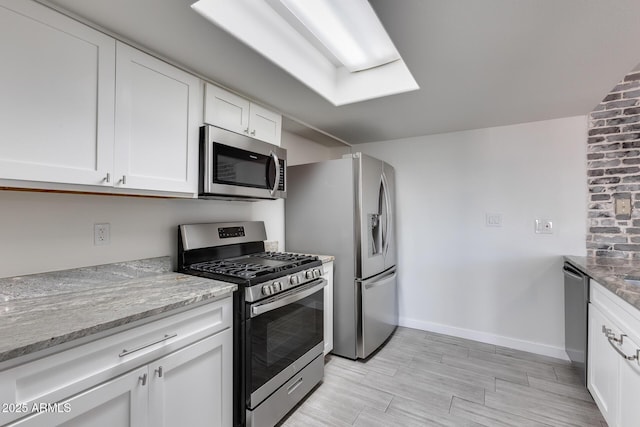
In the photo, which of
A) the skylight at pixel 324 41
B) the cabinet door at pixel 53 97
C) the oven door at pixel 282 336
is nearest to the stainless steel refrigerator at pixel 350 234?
the oven door at pixel 282 336

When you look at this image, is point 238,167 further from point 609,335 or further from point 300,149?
point 609,335

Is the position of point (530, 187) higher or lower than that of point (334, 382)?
higher

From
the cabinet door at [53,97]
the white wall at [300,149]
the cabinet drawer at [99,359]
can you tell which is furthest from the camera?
the white wall at [300,149]

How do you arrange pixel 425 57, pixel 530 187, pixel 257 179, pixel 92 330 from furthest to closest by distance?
pixel 530 187 → pixel 257 179 → pixel 425 57 → pixel 92 330

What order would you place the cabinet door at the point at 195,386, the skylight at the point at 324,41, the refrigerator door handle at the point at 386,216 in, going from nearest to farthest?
the cabinet door at the point at 195,386 < the skylight at the point at 324,41 < the refrigerator door handle at the point at 386,216

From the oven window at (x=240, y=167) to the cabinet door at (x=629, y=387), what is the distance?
2.16m

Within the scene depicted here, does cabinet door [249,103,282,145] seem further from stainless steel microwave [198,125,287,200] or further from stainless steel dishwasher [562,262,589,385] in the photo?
stainless steel dishwasher [562,262,589,385]

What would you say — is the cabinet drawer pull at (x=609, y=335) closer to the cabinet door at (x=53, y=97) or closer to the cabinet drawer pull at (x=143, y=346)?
the cabinet drawer pull at (x=143, y=346)

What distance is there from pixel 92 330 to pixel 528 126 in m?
3.47

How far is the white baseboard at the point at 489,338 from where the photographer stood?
8.57 ft

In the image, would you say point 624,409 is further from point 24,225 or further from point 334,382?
point 24,225

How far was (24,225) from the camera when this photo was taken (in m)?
1.32

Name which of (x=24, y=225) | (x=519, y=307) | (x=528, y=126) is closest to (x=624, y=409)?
(x=519, y=307)

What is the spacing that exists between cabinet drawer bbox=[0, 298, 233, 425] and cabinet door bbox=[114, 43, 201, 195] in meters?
0.71
